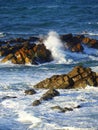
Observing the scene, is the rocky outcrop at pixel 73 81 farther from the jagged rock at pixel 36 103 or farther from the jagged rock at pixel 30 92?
the jagged rock at pixel 36 103

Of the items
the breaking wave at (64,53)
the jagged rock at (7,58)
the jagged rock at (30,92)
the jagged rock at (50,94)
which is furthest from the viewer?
the breaking wave at (64,53)

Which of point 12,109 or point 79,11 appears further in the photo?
point 79,11

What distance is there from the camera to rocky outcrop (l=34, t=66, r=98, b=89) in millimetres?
26750

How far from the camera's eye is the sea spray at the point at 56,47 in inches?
1378

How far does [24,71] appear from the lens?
31297 mm

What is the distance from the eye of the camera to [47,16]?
60.4 metres

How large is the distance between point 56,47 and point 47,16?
22.7 m

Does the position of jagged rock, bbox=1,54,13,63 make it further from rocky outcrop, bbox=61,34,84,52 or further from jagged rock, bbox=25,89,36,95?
jagged rock, bbox=25,89,36,95

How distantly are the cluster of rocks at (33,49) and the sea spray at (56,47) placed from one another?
0.37 meters

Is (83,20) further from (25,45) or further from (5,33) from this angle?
(25,45)

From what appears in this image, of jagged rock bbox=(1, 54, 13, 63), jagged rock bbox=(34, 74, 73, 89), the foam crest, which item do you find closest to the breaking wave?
jagged rock bbox=(1, 54, 13, 63)

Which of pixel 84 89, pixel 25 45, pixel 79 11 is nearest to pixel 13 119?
pixel 84 89

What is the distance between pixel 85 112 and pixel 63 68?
973 cm

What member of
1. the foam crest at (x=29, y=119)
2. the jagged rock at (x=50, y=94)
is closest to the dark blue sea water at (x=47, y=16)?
the jagged rock at (x=50, y=94)
